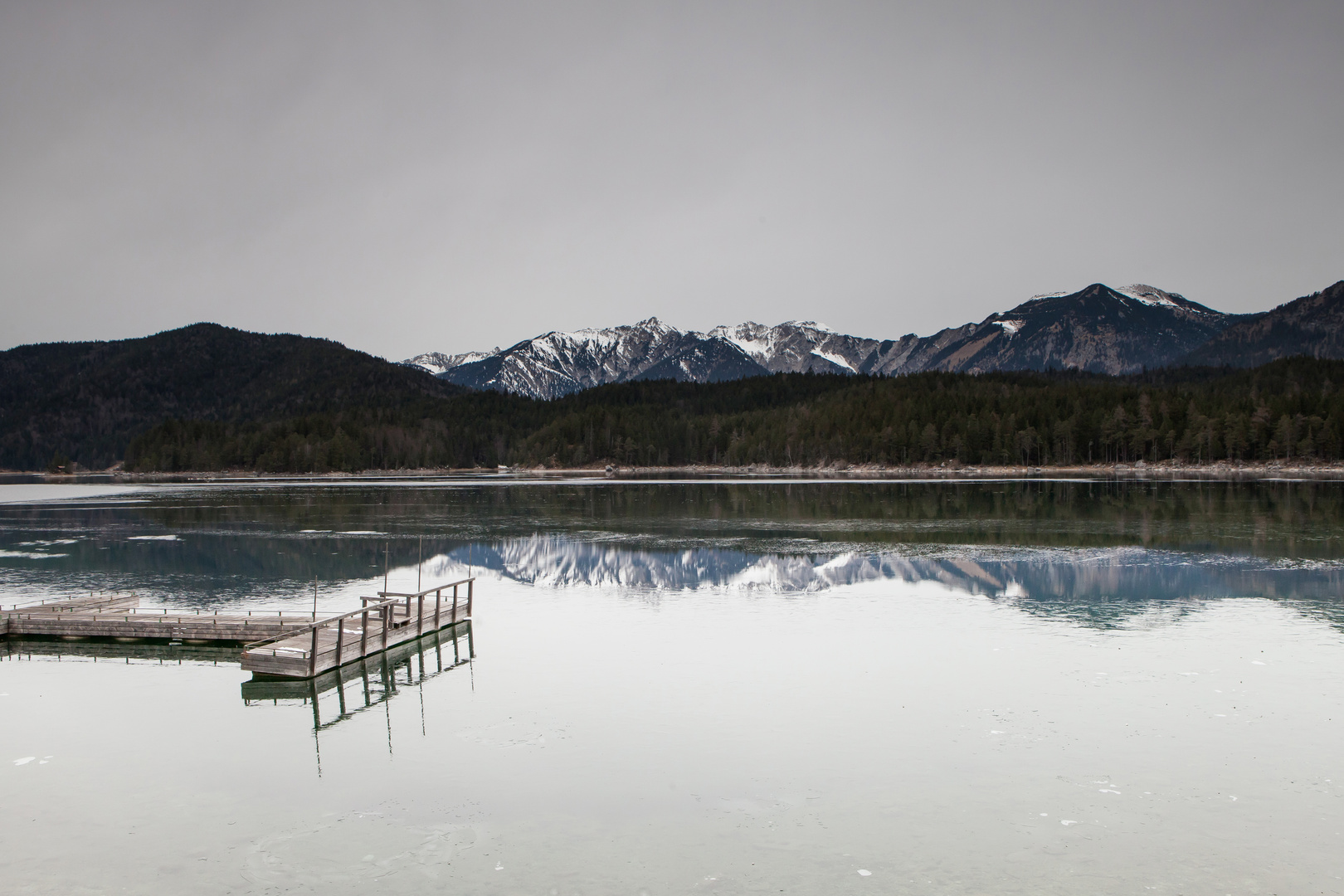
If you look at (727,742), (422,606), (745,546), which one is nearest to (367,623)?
(422,606)

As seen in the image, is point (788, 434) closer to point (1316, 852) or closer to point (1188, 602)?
point (1188, 602)

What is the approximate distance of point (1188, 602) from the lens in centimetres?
2692

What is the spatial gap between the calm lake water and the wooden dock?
0.77 meters

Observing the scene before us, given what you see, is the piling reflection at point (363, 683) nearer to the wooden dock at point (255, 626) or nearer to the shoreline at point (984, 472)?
the wooden dock at point (255, 626)

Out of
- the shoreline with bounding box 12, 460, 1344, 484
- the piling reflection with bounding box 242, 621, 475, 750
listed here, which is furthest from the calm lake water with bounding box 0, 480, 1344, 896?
the shoreline with bounding box 12, 460, 1344, 484

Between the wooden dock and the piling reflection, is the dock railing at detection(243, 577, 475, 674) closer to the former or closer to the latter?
the wooden dock

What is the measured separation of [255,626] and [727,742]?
49.5ft

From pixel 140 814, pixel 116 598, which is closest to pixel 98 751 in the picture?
pixel 140 814

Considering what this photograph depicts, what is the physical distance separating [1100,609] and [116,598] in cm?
3081

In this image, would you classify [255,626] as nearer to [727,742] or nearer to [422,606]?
[422,606]

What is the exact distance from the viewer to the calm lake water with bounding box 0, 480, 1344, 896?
10219 mm

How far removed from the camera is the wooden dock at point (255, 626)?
2098cm

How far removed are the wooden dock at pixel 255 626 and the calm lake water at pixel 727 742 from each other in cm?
77

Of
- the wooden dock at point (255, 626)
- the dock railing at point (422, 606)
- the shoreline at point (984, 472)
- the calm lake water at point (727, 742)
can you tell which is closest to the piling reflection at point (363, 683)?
the calm lake water at point (727, 742)
